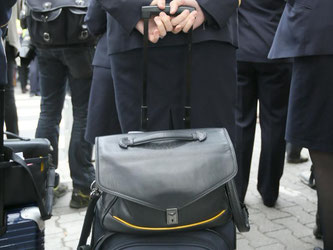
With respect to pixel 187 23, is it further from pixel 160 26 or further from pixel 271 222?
pixel 271 222

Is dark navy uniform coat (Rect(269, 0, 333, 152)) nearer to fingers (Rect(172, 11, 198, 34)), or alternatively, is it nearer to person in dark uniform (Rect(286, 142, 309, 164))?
fingers (Rect(172, 11, 198, 34))

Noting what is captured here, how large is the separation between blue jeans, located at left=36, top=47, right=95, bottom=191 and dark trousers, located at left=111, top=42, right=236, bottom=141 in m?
1.22

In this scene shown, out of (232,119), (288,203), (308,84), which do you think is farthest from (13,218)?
(288,203)

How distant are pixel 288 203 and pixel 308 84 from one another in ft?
4.57

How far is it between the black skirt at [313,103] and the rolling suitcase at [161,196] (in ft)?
2.07

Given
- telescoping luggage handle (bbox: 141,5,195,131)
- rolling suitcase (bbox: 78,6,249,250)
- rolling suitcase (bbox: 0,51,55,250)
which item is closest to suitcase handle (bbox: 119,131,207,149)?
rolling suitcase (bbox: 78,6,249,250)

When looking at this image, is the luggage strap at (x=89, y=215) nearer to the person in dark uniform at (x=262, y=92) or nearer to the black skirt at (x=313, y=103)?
the black skirt at (x=313, y=103)

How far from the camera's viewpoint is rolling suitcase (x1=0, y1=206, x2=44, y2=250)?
1.53 meters

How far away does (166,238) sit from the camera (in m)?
1.32

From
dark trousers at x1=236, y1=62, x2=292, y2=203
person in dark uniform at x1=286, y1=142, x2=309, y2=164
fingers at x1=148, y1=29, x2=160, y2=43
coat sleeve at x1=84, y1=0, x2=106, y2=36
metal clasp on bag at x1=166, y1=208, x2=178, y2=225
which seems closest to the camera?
metal clasp on bag at x1=166, y1=208, x2=178, y2=225

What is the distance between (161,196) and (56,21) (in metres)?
1.69

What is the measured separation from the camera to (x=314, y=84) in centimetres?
183

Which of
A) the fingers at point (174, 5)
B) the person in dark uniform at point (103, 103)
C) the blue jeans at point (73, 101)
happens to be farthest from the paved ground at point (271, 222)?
the fingers at point (174, 5)

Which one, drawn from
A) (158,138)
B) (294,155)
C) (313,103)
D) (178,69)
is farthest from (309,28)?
(294,155)
